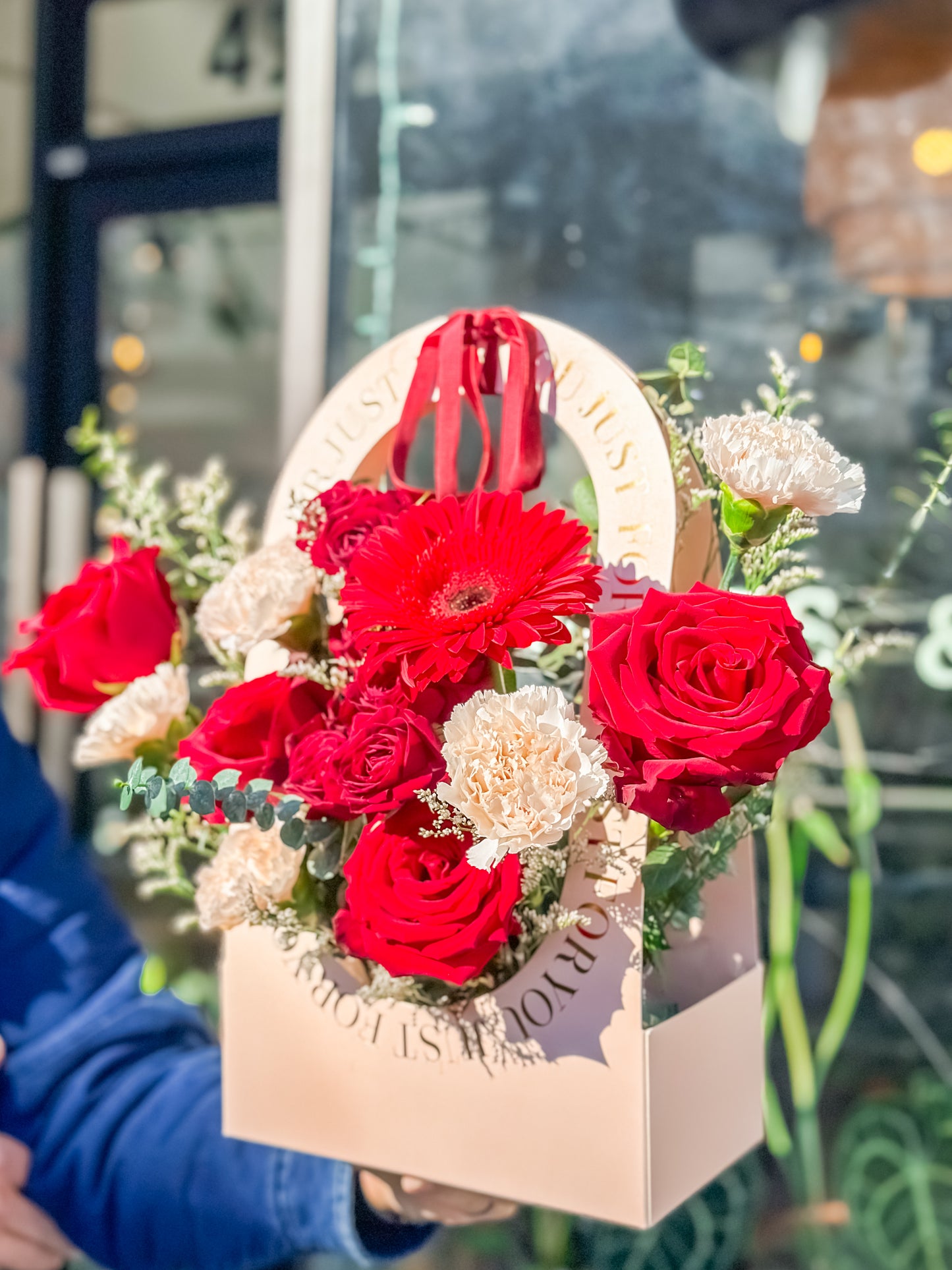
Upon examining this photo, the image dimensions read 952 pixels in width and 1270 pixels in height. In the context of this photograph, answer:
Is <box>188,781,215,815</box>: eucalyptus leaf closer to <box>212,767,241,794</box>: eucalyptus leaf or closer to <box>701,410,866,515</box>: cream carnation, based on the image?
<box>212,767,241,794</box>: eucalyptus leaf

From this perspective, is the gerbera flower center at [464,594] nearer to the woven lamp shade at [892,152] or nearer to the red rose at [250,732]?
the red rose at [250,732]

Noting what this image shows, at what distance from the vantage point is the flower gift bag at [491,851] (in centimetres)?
54

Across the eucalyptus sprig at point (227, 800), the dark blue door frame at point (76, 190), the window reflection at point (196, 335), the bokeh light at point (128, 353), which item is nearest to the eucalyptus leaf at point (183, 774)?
the eucalyptus sprig at point (227, 800)

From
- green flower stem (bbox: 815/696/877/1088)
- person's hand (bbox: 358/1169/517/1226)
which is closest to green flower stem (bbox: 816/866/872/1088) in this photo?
green flower stem (bbox: 815/696/877/1088)

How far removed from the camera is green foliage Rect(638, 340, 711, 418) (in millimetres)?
665

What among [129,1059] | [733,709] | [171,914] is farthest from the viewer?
[171,914]

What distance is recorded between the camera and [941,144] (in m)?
1.45

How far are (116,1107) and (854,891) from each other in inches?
41.5

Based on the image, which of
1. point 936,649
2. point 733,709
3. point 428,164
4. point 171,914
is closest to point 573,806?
point 733,709

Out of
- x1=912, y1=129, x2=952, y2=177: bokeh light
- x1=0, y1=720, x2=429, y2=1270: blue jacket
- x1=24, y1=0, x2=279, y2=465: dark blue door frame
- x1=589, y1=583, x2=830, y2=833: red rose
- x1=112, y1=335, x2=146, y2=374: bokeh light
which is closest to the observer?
x1=589, y1=583, x2=830, y2=833: red rose

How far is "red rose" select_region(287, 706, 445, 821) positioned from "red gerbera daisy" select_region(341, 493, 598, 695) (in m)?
0.03

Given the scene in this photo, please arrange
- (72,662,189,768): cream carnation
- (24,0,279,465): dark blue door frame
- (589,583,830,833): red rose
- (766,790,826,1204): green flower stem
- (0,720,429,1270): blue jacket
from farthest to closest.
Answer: (24,0,279,465): dark blue door frame
(766,790,826,1204): green flower stem
(0,720,429,1270): blue jacket
(72,662,189,768): cream carnation
(589,583,830,833): red rose

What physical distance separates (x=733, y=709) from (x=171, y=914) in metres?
1.86

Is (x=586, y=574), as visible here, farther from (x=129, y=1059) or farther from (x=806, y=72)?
(x=806, y=72)
